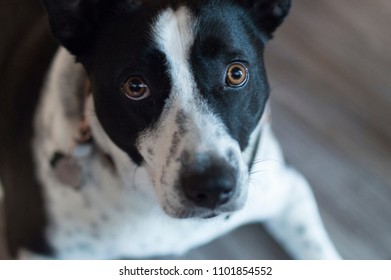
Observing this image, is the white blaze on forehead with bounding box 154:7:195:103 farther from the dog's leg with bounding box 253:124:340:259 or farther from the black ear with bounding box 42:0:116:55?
the dog's leg with bounding box 253:124:340:259

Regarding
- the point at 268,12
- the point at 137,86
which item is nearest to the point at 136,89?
A: the point at 137,86

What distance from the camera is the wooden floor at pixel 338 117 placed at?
6.24ft

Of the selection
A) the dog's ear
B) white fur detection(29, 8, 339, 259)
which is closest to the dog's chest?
white fur detection(29, 8, 339, 259)

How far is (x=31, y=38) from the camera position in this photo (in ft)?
5.56

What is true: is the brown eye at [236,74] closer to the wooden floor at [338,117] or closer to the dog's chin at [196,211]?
the dog's chin at [196,211]

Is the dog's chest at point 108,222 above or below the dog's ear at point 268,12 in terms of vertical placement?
below

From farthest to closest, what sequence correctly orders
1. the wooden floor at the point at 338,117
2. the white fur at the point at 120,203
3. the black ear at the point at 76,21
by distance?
the wooden floor at the point at 338,117 → the white fur at the point at 120,203 → the black ear at the point at 76,21

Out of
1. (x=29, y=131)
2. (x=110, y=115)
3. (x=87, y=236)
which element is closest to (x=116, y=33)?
(x=110, y=115)

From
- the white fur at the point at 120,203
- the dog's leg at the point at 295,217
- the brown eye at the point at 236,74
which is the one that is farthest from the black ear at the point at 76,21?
the dog's leg at the point at 295,217

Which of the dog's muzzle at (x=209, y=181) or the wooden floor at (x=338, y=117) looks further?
the wooden floor at (x=338, y=117)

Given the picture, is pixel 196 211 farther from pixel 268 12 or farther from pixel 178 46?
pixel 268 12

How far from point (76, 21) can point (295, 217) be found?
0.86 metres

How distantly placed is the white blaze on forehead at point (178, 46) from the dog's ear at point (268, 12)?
0.69 feet

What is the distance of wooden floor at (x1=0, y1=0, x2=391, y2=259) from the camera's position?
190 centimetres
